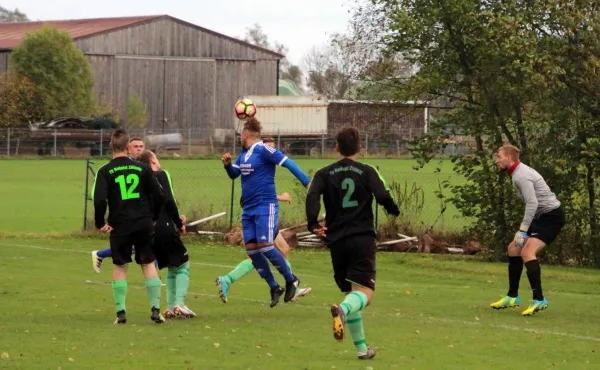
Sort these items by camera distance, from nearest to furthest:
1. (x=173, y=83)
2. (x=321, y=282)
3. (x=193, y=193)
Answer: (x=321, y=282), (x=193, y=193), (x=173, y=83)

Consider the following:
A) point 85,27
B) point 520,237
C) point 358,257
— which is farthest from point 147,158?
point 85,27

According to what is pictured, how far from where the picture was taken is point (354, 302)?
29.3ft

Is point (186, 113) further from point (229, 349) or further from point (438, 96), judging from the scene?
point (229, 349)

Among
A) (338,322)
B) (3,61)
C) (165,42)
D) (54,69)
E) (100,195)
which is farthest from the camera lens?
(165,42)

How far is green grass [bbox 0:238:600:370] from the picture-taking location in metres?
9.02

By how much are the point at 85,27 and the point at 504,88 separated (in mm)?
55018

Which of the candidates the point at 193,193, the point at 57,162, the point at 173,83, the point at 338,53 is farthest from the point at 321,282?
the point at 173,83

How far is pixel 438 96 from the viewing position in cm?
2064

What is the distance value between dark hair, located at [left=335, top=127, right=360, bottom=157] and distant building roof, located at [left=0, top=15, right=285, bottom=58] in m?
57.4

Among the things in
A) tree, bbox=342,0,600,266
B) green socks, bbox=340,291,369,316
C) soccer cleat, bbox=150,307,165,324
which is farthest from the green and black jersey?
tree, bbox=342,0,600,266

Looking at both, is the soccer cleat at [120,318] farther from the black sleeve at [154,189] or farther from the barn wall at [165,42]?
the barn wall at [165,42]

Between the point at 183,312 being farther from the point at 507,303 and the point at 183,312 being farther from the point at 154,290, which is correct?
the point at 507,303

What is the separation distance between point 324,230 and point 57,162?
45534 mm

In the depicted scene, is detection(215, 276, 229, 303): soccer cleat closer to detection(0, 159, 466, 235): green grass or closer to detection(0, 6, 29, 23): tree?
detection(0, 159, 466, 235): green grass
